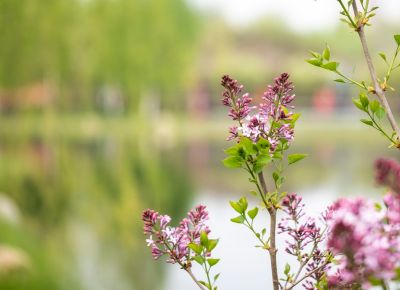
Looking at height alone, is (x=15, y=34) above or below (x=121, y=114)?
below

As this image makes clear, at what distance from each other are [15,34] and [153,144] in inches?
657

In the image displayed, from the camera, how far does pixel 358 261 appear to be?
99cm

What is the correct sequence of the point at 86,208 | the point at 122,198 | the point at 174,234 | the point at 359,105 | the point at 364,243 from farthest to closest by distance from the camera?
the point at 122,198, the point at 86,208, the point at 359,105, the point at 174,234, the point at 364,243

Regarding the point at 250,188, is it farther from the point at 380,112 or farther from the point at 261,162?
the point at 261,162

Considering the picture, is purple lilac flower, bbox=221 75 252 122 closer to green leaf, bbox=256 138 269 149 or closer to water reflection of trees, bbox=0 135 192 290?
green leaf, bbox=256 138 269 149

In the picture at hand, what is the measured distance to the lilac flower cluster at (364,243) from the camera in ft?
3.14

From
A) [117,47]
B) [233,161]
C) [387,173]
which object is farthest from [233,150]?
[117,47]

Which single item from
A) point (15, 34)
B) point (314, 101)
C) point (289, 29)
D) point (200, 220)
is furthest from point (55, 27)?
point (289, 29)

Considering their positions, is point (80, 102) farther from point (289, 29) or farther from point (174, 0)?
point (289, 29)

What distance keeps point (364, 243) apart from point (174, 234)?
56cm

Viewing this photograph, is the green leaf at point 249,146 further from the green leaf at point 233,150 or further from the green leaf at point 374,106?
the green leaf at point 374,106

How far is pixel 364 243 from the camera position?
0.96 m

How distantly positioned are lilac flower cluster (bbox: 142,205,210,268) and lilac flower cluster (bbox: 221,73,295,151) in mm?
197

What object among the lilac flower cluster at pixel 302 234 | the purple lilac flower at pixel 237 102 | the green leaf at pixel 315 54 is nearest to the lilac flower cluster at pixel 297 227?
the lilac flower cluster at pixel 302 234
